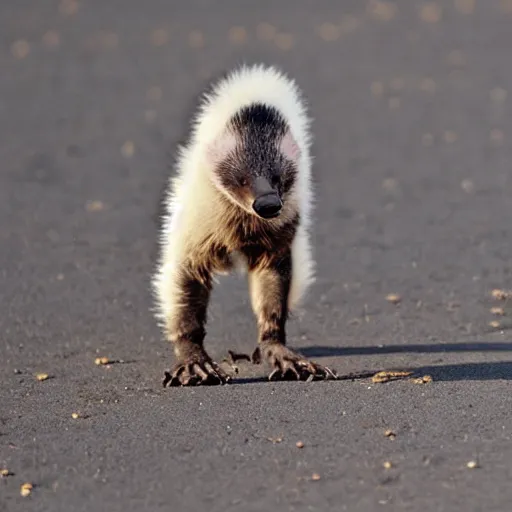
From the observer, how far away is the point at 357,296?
8883 mm

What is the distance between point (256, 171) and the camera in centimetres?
675

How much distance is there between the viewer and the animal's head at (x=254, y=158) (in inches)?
265

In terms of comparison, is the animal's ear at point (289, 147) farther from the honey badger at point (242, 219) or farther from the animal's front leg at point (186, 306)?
the animal's front leg at point (186, 306)

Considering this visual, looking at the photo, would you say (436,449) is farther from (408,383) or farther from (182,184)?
(182,184)

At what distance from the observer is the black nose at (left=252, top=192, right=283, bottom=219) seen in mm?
6551

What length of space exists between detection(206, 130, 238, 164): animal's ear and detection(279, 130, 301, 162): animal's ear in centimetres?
24

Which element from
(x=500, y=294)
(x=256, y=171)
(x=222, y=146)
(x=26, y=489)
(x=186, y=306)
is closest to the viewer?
(x=26, y=489)

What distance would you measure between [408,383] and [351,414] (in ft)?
2.05

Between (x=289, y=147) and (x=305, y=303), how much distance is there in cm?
205

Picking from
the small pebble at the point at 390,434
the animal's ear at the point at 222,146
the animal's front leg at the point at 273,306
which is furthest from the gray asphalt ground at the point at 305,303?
the animal's ear at the point at 222,146

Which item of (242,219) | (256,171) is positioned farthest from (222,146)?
(242,219)

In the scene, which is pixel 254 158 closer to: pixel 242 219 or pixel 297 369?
pixel 242 219

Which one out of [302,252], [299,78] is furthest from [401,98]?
[302,252]

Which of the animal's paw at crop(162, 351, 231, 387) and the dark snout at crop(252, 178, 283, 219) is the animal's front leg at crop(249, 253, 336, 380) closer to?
the animal's paw at crop(162, 351, 231, 387)
